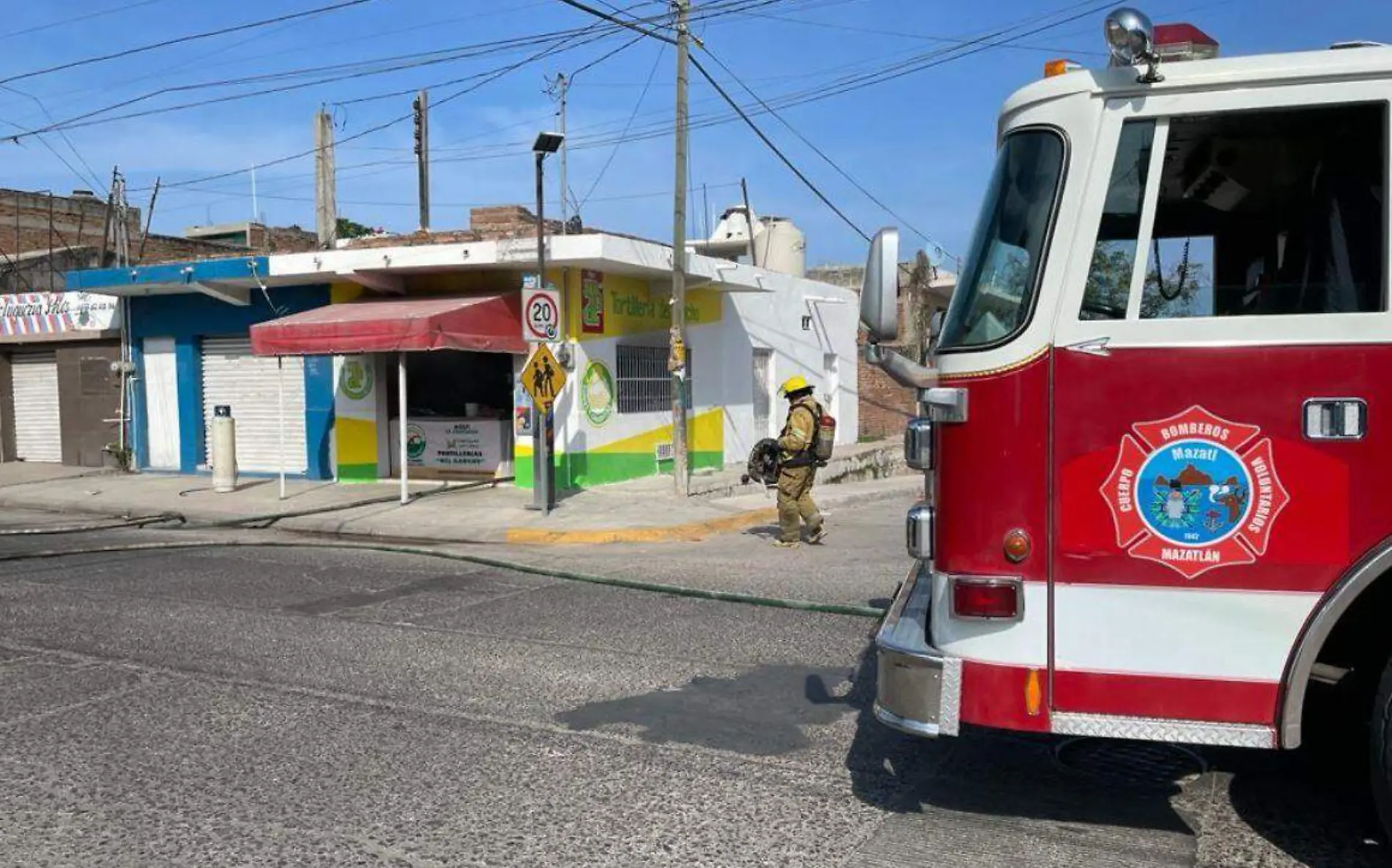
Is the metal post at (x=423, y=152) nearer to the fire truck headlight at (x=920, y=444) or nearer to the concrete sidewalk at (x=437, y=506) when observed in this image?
the concrete sidewalk at (x=437, y=506)

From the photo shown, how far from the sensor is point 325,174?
2448 centimetres

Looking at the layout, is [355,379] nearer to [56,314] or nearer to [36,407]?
[56,314]

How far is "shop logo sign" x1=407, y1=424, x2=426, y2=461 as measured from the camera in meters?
17.2

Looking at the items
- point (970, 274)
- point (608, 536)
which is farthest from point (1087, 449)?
point (608, 536)

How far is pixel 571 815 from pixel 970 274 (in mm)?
2524

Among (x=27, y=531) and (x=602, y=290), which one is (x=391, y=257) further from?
(x=27, y=531)

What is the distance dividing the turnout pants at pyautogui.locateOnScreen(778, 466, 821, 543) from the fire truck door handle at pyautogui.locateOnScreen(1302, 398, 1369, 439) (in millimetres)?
7840

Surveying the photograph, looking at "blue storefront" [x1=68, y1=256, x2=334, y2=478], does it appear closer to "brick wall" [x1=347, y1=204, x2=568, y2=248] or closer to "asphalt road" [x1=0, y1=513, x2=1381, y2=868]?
"brick wall" [x1=347, y1=204, x2=568, y2=248]

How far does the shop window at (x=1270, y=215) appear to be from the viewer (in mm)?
3398

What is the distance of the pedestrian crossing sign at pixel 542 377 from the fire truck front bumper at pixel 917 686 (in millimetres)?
9945

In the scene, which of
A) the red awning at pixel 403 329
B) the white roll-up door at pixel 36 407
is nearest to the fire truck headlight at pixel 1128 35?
the red awning at pixel 403 329

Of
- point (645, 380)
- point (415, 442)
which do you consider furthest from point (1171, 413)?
point (415, 442)

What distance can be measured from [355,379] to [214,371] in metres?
3.46

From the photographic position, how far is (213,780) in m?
4.61
